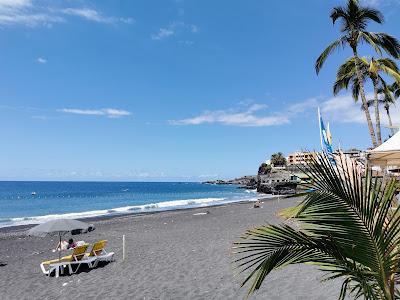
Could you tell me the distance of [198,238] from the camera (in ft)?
58.6

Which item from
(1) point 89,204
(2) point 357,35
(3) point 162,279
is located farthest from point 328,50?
(1) point 89,204

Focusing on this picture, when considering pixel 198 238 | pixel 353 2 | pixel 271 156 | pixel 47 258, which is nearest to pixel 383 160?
pixel 353 2

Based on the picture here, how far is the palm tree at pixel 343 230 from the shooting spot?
114 inches

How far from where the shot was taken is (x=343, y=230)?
296 centimetres

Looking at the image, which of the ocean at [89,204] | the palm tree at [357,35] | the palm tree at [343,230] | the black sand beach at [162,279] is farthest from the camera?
the ocean at [89,204]

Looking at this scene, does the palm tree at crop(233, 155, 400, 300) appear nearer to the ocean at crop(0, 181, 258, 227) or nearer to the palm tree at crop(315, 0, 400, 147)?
the palm tree at crop(315, 0, 400, 147)

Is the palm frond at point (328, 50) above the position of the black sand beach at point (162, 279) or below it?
above

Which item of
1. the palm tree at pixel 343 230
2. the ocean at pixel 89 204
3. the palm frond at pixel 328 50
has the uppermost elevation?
the palm frond at pixel 328 50

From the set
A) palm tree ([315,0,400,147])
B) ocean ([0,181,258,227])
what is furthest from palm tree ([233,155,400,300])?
ocean ([0,181,258,227])

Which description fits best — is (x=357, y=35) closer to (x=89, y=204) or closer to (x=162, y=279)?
(x=162, y=279)

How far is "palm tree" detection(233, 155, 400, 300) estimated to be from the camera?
289 cm

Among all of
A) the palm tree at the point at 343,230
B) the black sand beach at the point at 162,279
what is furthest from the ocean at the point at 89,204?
the palm tree at the point at 343,230

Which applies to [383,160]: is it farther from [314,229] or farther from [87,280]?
[87,280]

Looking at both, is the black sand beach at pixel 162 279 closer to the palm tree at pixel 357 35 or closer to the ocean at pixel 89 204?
the palm tree at pixel 357 35
